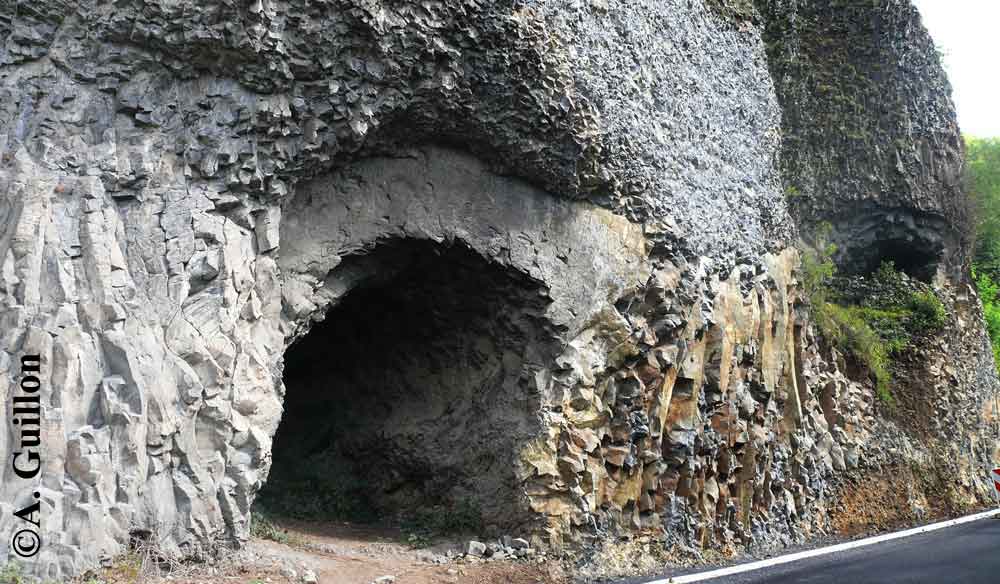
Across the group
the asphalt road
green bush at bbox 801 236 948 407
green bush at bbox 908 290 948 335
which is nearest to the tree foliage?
green bush at bbox 908 290 948 335

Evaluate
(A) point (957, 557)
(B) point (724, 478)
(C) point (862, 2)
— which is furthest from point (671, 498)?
(C) point (862, 2)

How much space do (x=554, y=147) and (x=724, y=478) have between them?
4948 mm

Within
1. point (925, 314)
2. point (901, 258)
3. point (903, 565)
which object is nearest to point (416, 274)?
point (903, 565)

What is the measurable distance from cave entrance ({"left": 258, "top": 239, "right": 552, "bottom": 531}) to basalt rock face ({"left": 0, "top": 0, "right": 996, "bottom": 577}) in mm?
35

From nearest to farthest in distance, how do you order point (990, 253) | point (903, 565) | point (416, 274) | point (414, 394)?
1. point (903, 565)
2. point (416, 274)
3. point (414, 394)
4. point (990, 253)

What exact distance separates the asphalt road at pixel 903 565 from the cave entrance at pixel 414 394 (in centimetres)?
269

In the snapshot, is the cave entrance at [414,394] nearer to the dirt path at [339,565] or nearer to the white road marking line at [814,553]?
the dirt path at [339,565]

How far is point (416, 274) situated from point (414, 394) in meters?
1.70

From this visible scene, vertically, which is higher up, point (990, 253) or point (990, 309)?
point (990, 253)

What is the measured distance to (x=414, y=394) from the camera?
10.1 metres

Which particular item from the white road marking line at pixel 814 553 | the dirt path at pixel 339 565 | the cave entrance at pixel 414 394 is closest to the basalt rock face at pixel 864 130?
the white road marking line at pixel 814 553

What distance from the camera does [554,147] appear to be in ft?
28.6

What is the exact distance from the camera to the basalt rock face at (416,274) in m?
6.00

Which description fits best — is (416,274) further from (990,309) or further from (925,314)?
(990,309)
